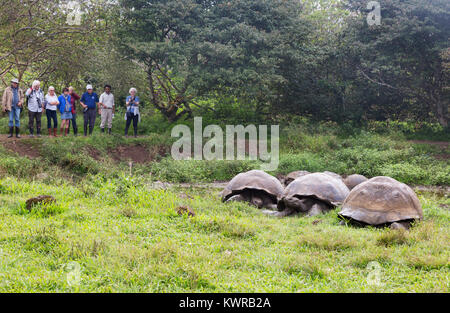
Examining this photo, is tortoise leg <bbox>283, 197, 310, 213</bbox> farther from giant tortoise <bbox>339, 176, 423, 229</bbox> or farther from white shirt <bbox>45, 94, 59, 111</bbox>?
white shirt <bbox>45, 94, 59, 111</bbox>

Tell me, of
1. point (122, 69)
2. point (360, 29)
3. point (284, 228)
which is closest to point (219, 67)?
point (122, 69)

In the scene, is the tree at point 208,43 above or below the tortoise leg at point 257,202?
above

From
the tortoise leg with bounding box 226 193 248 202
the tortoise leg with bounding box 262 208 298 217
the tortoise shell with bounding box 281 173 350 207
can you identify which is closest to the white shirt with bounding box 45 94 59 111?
the tortoise leg with bounding box 226 193 248 202

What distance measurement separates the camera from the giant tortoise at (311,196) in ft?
24.3

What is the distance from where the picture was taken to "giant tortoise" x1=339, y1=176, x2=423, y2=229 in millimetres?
5914

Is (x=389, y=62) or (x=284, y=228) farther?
(x=389, y=62)

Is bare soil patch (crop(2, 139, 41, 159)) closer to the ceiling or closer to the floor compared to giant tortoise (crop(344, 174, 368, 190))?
closer to the ceiling

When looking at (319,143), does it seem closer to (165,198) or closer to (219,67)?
(219,67)

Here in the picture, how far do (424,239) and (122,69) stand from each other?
13.3 meters

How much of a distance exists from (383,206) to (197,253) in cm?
281

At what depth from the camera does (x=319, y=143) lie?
1533 centimetres

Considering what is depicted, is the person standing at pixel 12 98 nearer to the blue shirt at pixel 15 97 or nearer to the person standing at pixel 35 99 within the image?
the blue shirt at pixel 15 97

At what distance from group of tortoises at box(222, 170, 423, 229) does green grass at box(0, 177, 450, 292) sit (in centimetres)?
30

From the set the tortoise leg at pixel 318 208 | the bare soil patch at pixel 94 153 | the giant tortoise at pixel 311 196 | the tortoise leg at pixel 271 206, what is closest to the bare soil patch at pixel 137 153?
the bare soil patch at pixel 94 153
